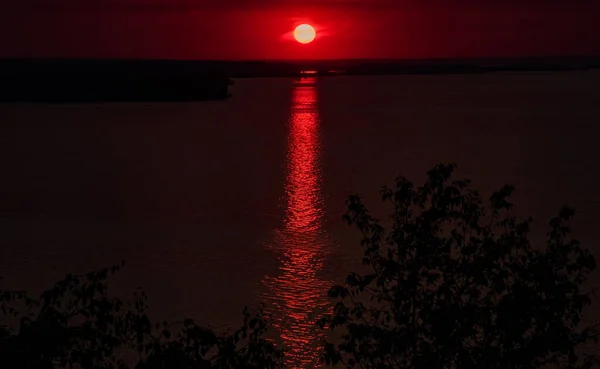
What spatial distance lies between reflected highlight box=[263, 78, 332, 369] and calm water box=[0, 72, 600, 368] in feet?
0.20

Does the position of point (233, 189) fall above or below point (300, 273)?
below

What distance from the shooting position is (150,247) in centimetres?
2608

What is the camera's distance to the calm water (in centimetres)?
2184

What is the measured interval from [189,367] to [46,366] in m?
1.26

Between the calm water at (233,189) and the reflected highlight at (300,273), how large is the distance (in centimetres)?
6

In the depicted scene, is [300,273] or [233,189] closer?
[300,273]

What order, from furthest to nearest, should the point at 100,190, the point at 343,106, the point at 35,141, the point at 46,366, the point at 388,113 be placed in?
the point at 343,106
the point at 388,113
the point at 35,141
the point at 100,190
the point at 46,366

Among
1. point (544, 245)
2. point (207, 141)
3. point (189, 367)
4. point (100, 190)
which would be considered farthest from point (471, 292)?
point (207, 141)

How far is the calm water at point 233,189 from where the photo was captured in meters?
21.8

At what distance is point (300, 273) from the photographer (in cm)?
2222

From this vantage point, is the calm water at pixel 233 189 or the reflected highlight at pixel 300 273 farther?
the calm water at pixel 233 189

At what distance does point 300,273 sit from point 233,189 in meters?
16.8

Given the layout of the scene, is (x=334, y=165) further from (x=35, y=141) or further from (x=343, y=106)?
(x=343, y=106)

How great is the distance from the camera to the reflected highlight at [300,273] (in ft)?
55.9
